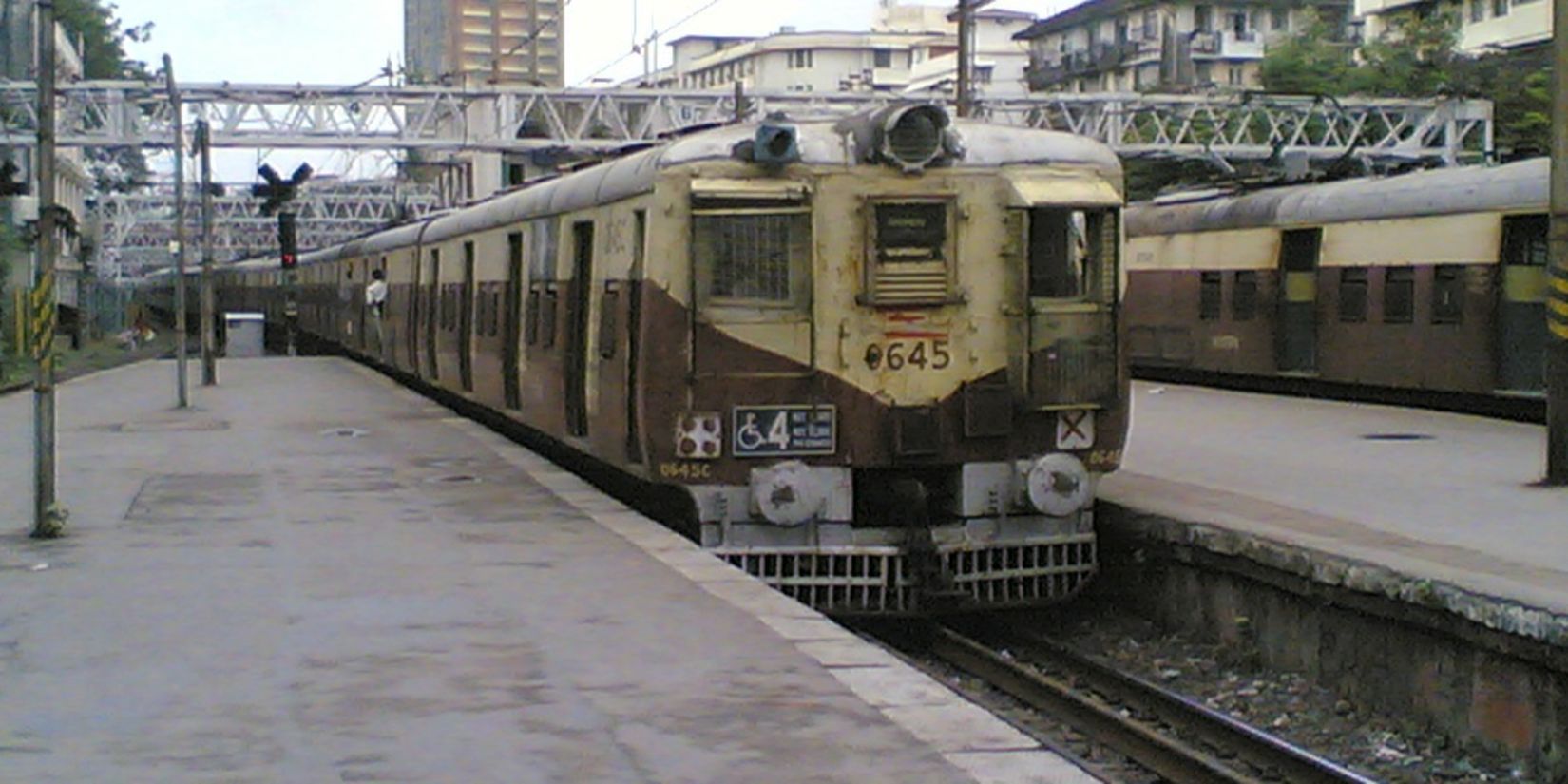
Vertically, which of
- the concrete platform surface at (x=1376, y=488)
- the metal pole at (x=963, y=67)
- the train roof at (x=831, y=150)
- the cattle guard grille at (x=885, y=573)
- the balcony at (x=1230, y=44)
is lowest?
the cattle guard grille at (x=885, y=573)

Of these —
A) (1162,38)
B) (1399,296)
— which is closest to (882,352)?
(1399,296)

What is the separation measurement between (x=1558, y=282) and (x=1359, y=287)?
8.00m

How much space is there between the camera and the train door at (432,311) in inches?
1000

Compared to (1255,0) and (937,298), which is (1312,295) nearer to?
(937,298)

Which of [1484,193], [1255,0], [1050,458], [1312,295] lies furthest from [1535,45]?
[1050,458]

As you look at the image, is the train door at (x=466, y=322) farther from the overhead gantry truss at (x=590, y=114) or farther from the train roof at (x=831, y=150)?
the overhead gantry truss at (x=590, y=114)

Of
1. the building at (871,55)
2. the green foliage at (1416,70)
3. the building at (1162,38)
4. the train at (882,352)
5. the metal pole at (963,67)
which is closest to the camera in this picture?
the train at (882,352)

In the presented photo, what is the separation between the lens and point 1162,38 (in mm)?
79500

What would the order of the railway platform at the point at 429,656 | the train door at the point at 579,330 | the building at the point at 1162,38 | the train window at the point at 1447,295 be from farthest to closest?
1. the building at the point at 1162,38
2. the train window at the point at 1447,295
3. the train door at the point at 579,330
4. the railway platform at the point at 429,656

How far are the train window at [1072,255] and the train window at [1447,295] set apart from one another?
30.9ft

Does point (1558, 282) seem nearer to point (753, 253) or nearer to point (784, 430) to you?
point (784, 430)

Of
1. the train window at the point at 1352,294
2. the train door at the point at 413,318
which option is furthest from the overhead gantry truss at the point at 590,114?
the train window at the point at 1352,294

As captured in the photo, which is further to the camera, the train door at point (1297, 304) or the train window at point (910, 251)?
the train door at point (1297, 304)

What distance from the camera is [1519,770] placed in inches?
367
